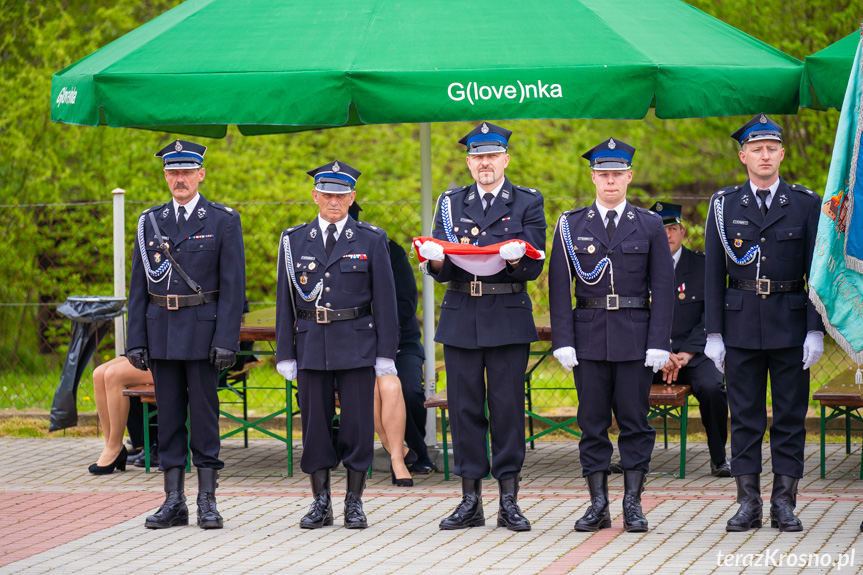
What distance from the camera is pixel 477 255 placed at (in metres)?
6.40

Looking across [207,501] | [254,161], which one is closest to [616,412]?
[207,501]

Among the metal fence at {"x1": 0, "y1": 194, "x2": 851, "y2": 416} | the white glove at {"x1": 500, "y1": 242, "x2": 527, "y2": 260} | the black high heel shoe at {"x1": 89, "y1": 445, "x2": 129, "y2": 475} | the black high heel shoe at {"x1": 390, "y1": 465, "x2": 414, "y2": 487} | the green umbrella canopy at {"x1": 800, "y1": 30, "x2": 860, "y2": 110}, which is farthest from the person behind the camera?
the metal fence at {"x1": 0, "y1": 194, "x2": 851, "y2": 416}

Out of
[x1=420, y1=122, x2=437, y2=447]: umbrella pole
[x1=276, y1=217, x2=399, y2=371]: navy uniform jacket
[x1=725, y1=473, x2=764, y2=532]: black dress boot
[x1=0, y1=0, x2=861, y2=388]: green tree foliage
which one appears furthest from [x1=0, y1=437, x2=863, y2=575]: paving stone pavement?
[x1=0, y1=0, x2=861, y2=388]: green tree foliage

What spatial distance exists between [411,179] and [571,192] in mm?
1939

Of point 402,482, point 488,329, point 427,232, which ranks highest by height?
point 427,232

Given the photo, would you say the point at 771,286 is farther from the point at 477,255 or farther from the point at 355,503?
the point at 355,503

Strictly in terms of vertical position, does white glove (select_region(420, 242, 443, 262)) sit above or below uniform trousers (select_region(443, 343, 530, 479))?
above

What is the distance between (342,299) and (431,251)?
61 centimetres

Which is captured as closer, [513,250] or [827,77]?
[513,250]

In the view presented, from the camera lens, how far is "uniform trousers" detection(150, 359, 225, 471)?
22.3 feet

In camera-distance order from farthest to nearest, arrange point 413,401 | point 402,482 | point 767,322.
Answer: point 413,401
point 402,482
point 767,322

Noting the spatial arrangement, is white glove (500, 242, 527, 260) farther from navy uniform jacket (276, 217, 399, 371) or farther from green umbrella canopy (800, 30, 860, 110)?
green umbrella canopy (800, 30, 860, 110)

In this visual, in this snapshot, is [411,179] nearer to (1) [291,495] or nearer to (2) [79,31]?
(2) [79,31]

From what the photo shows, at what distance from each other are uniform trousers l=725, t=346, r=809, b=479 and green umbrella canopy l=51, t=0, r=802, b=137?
1.58 m
